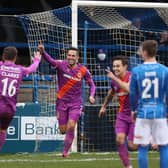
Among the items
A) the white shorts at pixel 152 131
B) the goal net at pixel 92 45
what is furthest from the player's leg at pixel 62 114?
the white shorts at pixel 152 131

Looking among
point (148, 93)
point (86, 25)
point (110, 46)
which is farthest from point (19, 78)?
point (110, 46)

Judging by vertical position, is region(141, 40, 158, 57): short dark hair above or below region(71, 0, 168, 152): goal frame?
below

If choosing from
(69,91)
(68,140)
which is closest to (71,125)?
(68,140)

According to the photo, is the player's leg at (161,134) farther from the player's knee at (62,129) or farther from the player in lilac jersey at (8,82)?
the player's knee at (62,129)

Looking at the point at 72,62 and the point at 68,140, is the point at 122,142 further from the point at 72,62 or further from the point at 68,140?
the point at 72,62

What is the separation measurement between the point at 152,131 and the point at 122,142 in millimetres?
1897

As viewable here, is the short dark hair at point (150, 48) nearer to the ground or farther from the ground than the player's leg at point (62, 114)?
farther from the ground

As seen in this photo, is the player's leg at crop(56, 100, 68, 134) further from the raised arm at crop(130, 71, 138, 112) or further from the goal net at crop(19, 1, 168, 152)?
the raised arm at crop(130, 71, 138, 112)

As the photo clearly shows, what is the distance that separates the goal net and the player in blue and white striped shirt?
18.1 feet

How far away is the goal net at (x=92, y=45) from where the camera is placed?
14.9 meters

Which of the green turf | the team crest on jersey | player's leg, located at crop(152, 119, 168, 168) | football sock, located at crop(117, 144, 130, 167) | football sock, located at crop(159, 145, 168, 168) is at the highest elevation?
the team crest on jersey

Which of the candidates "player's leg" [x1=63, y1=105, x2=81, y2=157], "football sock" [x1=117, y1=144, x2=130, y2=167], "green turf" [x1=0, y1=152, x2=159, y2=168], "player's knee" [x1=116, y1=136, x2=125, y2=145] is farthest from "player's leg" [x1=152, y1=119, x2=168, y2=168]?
"player's leg" [x1=63, y1=105, x2=81, y2=157]

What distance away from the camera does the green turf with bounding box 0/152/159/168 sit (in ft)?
39.0

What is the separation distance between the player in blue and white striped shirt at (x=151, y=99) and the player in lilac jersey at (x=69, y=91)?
403 cm
